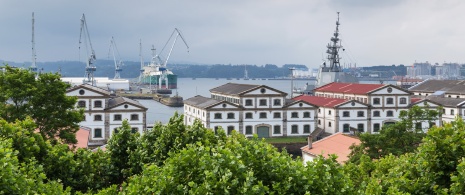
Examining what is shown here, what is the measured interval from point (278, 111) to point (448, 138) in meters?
42.3

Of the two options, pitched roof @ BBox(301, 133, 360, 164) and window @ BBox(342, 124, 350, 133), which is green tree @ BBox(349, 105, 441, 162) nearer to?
pitched roof @ BBox(301, 133, 360, 164)

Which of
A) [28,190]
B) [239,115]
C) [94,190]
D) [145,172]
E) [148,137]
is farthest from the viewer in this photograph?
[239,115]

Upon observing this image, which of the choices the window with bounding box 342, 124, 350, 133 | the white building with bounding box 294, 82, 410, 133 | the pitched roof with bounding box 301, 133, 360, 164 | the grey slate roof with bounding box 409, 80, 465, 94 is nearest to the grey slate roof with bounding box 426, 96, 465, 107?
the white building with bounding box 294, 82, 410, 133

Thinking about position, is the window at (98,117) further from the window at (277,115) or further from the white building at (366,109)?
the white building at (366,109)

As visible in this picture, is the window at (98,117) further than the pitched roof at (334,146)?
Yes

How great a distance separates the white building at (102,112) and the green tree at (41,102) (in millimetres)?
23381

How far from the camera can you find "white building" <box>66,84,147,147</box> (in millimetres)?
52188

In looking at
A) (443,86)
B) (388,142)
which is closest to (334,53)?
(443,86)

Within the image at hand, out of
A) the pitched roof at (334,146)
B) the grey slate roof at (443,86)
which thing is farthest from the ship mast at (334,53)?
the pitched roof at (334,146)

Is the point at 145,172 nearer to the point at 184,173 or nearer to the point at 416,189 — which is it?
the point at 184,173

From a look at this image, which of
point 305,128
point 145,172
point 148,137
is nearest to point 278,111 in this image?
point 305,128

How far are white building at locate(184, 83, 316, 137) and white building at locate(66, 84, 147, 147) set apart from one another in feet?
22.2

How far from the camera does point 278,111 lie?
189ft

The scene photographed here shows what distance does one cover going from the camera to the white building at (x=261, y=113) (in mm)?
55906
